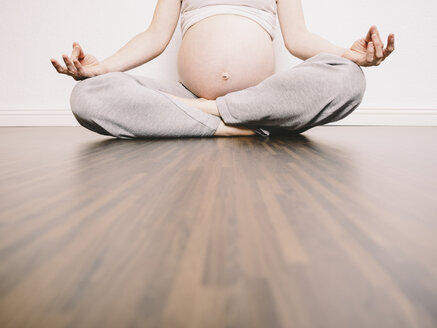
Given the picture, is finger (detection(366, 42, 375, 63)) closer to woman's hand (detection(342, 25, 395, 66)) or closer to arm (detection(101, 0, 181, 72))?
woman's hand (detection(342, 25, 395, 66))

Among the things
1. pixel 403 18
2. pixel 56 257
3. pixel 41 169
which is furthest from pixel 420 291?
pixel 403 18

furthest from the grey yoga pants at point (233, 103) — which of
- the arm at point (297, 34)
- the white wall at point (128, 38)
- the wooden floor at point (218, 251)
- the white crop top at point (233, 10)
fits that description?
the white wall at point (128, 38)

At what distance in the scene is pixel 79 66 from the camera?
0.89 m

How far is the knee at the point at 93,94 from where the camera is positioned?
2.93 feet

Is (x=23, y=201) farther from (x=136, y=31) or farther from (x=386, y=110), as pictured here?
(x=386, y=110)

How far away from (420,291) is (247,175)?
0.29 meters

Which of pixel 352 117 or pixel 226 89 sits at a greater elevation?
pixel 226 89

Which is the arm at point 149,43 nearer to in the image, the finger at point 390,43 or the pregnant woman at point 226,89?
the pregnant woman at point 226,89

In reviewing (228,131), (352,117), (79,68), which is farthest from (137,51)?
(352,117)

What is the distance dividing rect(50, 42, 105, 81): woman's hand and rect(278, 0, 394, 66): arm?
0.71 metres

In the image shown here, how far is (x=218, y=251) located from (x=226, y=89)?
3.02ft

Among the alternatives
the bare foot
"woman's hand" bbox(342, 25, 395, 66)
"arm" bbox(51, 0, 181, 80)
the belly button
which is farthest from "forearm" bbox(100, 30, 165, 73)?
"woman's hand" bbox(342, 25, 395, 66)

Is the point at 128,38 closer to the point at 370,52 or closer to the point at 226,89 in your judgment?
the point at 226,89

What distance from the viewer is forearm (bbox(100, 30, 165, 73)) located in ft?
3.44
